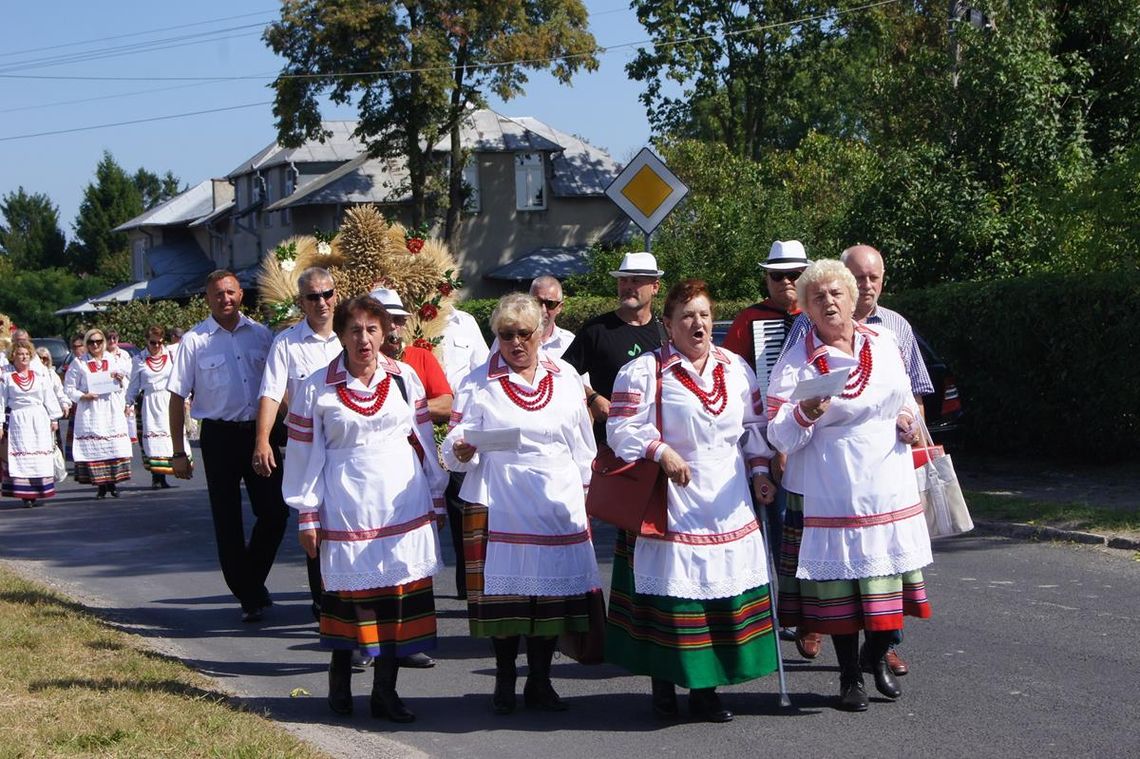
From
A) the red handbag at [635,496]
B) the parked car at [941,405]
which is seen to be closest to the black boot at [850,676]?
the red handbag at [635,496]

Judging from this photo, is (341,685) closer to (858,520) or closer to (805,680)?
(805,680)

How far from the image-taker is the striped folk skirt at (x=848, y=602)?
630 cm

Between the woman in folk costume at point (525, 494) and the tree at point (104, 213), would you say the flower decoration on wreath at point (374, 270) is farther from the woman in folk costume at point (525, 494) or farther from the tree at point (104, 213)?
the tree at point (104, 213)

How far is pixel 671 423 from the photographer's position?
20.7ft

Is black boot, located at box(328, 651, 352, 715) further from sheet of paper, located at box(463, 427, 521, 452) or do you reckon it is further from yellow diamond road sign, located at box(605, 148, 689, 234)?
yellow diamond road sign, located at box(605, 148, 689, 234)

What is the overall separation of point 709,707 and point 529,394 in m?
1.60

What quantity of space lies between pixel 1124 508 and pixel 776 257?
603 centimetres

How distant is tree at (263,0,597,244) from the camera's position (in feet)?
135

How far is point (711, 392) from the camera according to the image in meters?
6.36

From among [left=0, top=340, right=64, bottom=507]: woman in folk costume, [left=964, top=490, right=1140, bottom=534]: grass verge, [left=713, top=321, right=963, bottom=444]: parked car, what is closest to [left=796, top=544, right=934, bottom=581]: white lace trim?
[left=964, top=490, right=1140, bottom=534]: grass verge

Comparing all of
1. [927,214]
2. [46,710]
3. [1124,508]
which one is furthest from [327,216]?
[46,710]

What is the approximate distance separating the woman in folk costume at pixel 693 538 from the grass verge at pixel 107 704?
152cm

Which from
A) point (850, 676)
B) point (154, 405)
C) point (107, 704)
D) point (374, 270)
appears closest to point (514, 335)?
point (850, 676)

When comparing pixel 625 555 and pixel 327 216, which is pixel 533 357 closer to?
pixel 625 555
